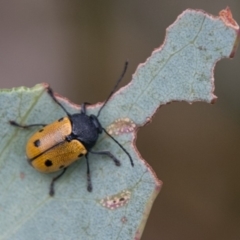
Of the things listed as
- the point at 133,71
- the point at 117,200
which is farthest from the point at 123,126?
the point at 133,71

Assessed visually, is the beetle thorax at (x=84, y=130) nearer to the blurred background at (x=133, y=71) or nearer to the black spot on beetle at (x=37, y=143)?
the black spot on beetle at (x=37, y=143)

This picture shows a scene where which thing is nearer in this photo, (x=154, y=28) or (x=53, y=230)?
(x=53, y=230)


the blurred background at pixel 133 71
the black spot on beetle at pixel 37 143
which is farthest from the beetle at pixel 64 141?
the blurred background at pixel 133 71

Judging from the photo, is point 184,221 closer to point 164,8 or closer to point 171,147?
point 171,147

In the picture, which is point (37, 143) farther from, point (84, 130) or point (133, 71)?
point (133, 71)

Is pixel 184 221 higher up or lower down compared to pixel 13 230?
lower down

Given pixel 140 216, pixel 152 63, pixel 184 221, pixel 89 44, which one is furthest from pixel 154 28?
pixel 140 216
